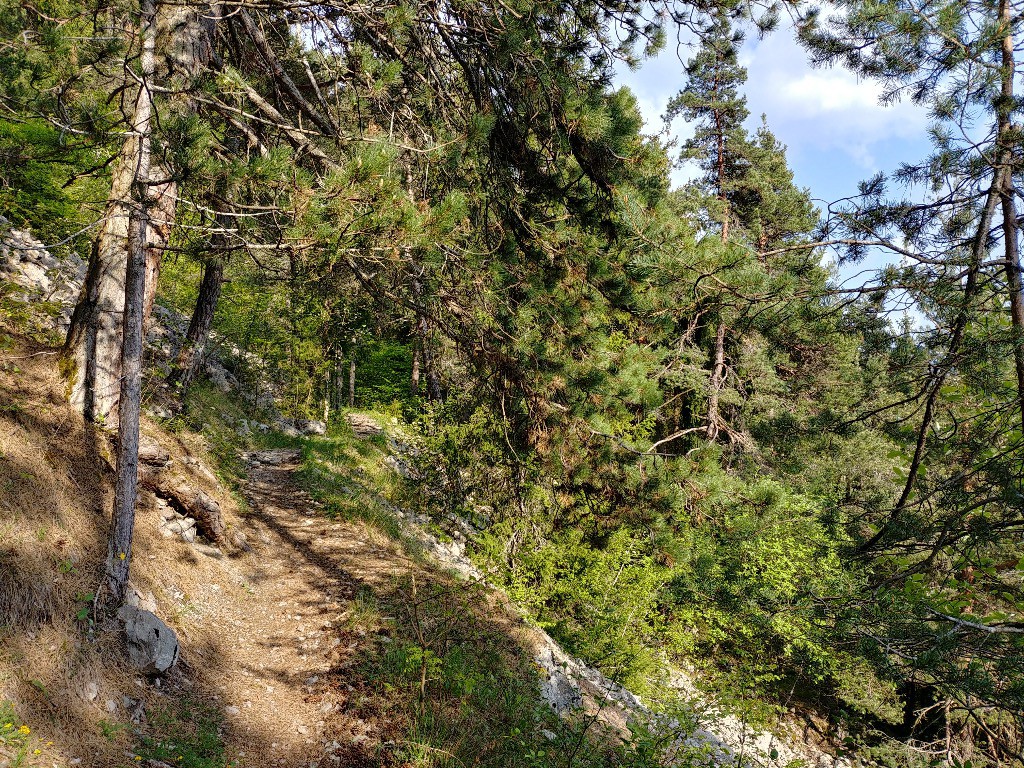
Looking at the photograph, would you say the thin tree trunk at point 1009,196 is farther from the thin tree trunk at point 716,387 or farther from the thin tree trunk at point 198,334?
the thin tree trunk at point 198,334

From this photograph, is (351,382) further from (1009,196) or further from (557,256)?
(1009,196)

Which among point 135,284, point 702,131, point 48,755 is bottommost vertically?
point 48,755

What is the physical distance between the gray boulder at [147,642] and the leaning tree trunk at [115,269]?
79.2 inches

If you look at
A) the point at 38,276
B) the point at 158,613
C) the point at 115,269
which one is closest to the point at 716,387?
the point at 158,613

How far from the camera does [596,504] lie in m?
8.59

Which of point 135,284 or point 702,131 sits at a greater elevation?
point 702,131

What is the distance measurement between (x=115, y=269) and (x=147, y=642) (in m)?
3.03

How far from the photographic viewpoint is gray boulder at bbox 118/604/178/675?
3875mm

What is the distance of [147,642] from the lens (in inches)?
156

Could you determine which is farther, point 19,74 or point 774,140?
point 774,140

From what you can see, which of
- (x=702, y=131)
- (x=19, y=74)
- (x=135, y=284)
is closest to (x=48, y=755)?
(x=135, y=284)

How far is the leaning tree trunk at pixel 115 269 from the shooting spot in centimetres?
448

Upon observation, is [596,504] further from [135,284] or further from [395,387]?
[395,387]

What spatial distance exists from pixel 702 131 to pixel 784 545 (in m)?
10.2
